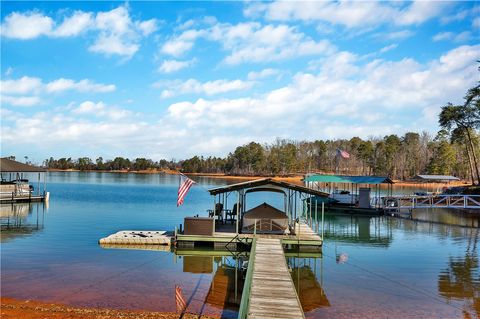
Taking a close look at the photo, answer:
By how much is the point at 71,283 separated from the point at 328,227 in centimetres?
2292

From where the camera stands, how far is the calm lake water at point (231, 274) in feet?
45.5

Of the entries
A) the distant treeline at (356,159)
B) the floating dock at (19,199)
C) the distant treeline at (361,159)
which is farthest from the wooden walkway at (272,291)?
the distant treeline at (356,159)

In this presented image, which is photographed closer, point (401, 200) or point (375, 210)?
point (375, 210)

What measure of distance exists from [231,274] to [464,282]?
9919 mm

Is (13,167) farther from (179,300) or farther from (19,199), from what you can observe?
(179,300)

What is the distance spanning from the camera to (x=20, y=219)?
33250 millimetres

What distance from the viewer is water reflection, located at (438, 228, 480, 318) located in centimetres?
1434

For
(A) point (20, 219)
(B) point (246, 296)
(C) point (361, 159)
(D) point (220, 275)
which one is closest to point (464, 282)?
(D) point (220, 275)

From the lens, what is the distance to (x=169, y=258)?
20578 mm

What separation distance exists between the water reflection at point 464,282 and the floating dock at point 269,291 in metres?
6.15

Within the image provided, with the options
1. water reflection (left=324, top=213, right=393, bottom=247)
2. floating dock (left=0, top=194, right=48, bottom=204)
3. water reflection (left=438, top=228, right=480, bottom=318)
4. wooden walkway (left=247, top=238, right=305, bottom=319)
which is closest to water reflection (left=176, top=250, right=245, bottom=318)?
wooden walkway (left=247, top=238, right=305, bottom=319)

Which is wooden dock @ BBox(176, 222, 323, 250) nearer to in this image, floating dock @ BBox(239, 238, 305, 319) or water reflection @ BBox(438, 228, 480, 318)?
floating dock @ BBox(239, 238, 305, 319)

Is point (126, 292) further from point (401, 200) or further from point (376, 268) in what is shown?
point (401, 200)

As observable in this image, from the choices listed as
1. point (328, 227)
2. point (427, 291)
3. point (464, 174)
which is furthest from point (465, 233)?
point (464, 174)
